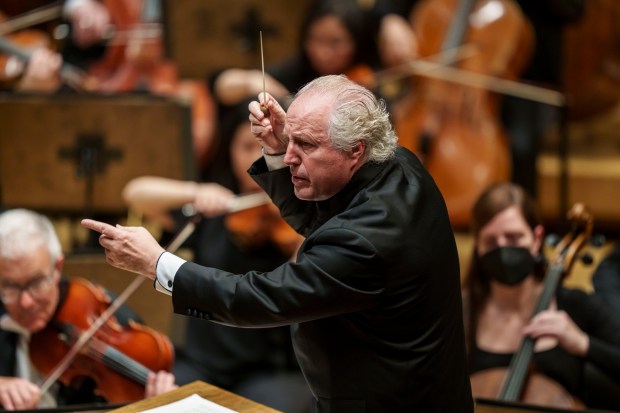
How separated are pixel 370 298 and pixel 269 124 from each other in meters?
0.42

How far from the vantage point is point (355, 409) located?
1.95m

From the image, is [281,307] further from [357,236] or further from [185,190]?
[185,190]

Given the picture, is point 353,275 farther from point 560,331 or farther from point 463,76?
point 463,76

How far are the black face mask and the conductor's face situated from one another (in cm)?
109

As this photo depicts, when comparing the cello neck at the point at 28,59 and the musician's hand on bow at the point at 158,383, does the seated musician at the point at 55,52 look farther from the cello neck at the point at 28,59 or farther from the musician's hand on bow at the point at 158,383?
the musician's hand on bow at the point at 158,383

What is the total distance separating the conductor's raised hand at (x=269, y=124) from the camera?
206cm

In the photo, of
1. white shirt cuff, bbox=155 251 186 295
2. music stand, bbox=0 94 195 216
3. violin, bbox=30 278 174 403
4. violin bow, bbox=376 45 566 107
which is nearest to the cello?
violin bow, bbox=376 45 566 107

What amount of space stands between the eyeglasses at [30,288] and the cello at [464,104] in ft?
5.68

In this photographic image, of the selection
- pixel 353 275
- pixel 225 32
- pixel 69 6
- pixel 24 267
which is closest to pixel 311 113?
pixel 353 275

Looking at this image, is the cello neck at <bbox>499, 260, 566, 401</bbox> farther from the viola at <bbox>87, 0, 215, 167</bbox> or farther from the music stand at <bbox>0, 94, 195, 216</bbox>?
the viola at <bbox>87, 0, 215, 167</bbox>

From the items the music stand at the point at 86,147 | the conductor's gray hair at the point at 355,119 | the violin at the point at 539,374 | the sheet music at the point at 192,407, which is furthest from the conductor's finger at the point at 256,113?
the music stand at the point at 86,147

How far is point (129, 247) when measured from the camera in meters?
1.88

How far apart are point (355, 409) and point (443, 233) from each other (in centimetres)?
37

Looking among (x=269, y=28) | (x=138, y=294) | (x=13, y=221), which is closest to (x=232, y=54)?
(x=269, y=28)
